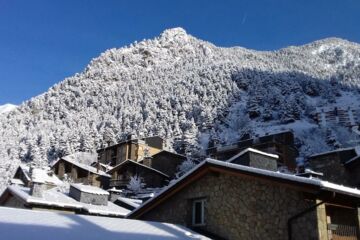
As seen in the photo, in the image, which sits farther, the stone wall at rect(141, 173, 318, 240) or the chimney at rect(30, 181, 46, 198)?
the chimney at rect(30, 181, 46, 198)

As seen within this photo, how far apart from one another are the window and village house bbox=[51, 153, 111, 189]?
41.1 metres

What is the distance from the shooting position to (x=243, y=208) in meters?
14.7

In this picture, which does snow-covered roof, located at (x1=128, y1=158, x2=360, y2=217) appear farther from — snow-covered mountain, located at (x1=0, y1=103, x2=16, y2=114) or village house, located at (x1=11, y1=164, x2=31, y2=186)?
snow-covered mountain, located at (x1=0, y1=103, x2=16, y2=114)

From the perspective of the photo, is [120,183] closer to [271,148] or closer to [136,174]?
[136,174]

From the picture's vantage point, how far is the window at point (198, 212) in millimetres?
16125

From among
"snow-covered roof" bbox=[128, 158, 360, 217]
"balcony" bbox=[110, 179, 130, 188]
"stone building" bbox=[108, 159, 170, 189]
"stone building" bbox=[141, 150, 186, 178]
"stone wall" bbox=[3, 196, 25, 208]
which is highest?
"stone building" bbox=[141, 150, 186, 178]

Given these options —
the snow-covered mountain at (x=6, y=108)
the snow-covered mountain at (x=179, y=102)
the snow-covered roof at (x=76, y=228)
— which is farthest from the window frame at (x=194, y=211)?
the snow-covered mountain at (x=6, y=108)

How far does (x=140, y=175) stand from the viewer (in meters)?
55.2

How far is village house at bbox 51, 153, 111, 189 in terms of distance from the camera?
2243 inches

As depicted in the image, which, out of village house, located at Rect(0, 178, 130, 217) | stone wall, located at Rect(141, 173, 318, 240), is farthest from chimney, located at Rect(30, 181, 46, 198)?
stone wall, located at Rect(141, 173, 318, 240)

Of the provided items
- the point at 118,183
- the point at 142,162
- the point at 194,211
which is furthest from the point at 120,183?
the point at 194,211

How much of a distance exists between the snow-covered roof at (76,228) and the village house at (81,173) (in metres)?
43.1

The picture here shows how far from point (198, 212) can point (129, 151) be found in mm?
56495

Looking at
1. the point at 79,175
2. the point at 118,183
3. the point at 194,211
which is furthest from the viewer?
the point at 79,175
